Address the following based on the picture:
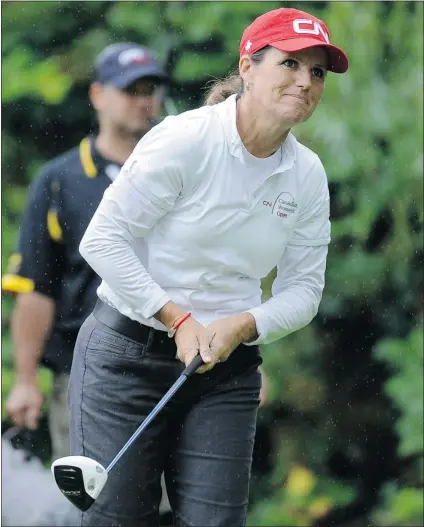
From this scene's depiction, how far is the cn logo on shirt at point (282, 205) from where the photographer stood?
Answer: 2.12 meters

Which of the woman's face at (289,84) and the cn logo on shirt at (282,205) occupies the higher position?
the woman's face at (289,84)

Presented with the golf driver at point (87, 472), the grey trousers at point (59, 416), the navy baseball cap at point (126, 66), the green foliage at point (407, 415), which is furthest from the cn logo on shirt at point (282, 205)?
the green foliage at point (407, 415)

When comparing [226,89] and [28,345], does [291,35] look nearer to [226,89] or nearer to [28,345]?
[226,89]

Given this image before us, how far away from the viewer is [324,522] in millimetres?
4176

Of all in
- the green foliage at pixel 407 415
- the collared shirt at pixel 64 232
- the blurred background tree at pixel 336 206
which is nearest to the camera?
the collared shirt at pixel 64 232

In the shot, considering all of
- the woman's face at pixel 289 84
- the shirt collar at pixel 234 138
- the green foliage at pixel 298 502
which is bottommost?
the green foliage at pixel 298 502

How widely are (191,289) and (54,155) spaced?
2.02 metres

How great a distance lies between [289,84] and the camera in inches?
81.7

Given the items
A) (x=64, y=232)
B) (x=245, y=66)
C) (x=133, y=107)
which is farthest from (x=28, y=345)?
(x=245, y=66)

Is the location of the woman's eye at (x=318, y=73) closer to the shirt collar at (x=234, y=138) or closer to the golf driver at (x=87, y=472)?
the shirt collar at (x=234, y=138)

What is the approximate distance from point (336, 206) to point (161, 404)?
209cm

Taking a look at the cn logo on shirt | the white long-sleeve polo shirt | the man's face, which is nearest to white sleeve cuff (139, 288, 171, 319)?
the white long-sleeve polo shirt

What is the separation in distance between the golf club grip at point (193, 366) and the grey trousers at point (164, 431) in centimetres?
12

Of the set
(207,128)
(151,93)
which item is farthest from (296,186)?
(151,93)
